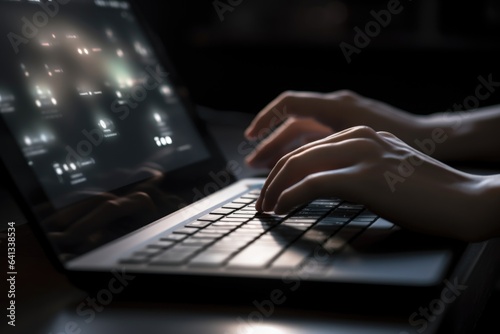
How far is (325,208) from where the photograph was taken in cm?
75

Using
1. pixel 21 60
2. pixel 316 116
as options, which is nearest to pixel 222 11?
pixel 316 116

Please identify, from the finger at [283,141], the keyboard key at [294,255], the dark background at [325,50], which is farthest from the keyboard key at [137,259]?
the dark background at [325,50]

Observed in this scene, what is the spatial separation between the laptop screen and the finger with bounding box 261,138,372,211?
0.13 m

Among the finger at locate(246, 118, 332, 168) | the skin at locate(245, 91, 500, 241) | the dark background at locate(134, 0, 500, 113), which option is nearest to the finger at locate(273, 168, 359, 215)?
the skin at locate(245, 91, 500, 241)

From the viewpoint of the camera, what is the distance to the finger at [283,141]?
1.12m

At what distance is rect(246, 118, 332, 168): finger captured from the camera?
112 centimetres

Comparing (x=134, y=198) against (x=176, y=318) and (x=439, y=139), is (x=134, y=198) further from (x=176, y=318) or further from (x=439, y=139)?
(x=439, y=139)

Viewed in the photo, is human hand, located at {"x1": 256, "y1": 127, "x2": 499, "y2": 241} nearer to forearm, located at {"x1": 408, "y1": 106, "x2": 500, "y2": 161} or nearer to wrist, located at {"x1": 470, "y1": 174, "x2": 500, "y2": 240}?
wrist, located at {"x1": 470, "y1": 174, "x2": 500, "y2": 240}

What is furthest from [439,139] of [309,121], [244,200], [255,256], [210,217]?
[255,256]

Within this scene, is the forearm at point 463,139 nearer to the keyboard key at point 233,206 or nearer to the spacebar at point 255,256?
the keyboard key at point 233,206

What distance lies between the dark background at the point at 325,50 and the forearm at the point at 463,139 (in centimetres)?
136

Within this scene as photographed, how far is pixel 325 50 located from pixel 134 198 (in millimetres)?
1990

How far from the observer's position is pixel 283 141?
3.71 feet

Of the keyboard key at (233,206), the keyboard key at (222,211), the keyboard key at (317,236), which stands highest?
the keyboard key at (222,211)
